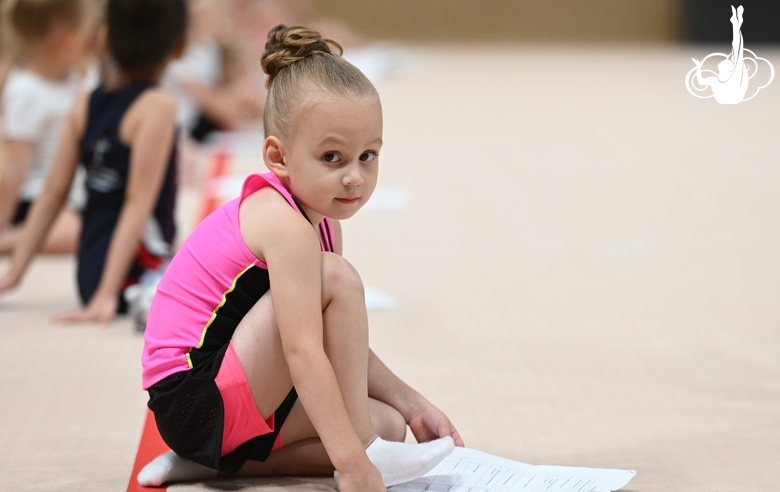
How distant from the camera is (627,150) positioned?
4.37m

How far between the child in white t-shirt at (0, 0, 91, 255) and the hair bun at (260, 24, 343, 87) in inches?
55.5

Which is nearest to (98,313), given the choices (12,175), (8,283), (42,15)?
(8,283)

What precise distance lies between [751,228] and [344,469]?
215 cm

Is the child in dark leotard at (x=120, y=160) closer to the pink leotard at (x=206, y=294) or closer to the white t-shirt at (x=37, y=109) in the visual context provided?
the white t-shirt at (x=37, y=109)

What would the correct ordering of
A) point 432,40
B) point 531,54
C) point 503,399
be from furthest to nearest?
point 432,40 → point 531,54 → point 503,399

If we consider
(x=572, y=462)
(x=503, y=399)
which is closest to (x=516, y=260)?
(x=503, y=399)

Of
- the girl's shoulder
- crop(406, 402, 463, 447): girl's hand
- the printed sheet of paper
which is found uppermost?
the girl's shoulder

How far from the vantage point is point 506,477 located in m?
1.19

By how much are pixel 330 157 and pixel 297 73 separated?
0.36ft

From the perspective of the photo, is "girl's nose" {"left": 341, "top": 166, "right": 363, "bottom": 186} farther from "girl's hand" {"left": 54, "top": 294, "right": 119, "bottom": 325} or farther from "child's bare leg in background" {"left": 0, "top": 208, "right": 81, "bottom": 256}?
"child's bare leg in background" {"left": 0, "top": 208, "right": 81, "bottom": 256}

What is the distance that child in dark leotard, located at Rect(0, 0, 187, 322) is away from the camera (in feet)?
6.70

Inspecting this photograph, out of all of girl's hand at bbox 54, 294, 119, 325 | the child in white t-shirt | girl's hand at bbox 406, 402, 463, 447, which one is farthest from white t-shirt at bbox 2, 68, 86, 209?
girl's hand at bbox 406, 402, 463, 447

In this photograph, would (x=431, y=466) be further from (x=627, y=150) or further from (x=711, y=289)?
(x=627, y=150)

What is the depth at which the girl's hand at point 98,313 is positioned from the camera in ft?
6.63
